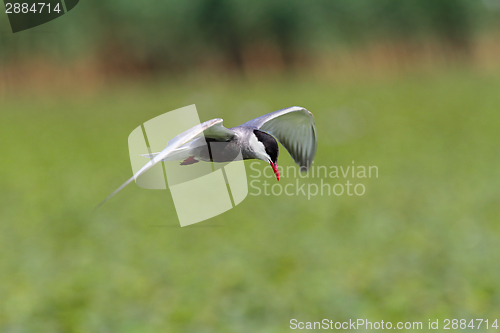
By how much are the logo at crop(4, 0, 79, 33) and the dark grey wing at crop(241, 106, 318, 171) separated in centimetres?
19

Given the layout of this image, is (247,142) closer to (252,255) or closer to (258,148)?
(258,148)

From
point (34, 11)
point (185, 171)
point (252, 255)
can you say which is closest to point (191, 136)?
point (185, 171)

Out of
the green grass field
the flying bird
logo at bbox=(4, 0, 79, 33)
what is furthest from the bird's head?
the green grass field

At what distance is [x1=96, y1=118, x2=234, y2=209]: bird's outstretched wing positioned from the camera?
0.30 meters

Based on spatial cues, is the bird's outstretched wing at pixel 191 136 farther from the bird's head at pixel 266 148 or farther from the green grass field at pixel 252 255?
the green grass field at pixel 252 255

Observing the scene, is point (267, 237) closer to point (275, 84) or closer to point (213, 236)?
point (213, 236)

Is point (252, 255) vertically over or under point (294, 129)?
under

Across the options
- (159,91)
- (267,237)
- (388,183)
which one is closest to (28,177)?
(267,237)

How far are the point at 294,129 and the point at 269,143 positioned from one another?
67 mm

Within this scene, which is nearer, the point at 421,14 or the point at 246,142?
the point at 246,142

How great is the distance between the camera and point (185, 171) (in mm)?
344

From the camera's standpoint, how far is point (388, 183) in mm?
7168

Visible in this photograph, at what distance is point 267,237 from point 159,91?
4.63 metres

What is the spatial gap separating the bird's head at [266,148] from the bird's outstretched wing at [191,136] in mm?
21
